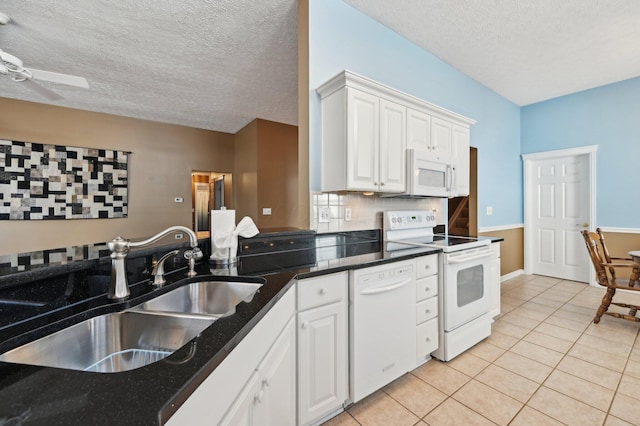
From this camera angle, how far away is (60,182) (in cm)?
424

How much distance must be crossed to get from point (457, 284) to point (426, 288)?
12.9 inches

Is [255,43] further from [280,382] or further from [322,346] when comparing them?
[280,382]

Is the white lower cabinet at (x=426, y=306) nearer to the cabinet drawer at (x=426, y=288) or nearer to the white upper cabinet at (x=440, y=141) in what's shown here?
the cabinet drawer at (x=426, y=288)

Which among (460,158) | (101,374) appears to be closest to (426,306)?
(460,158)

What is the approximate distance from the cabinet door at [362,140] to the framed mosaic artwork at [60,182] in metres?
4.61

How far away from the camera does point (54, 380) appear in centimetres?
54

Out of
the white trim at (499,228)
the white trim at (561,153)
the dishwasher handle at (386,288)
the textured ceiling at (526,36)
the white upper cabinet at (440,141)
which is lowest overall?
the dishwasher handle at (386,288)

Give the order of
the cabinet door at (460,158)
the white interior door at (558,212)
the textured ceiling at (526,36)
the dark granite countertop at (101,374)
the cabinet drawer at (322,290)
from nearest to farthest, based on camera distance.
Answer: the dark granite countertop at (101,374)
the cabinet drawer at (322,290)
the textured ceiling at (526,36)
the cabinet door at (460,158)
the white interior door at (558,212)

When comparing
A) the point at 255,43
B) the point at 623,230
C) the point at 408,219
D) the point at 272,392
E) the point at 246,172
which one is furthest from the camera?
the point at 246,172

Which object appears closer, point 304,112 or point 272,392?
point 272,392

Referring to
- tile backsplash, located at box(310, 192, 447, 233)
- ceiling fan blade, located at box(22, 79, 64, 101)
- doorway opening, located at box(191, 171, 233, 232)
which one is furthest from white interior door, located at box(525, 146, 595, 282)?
ceiling fan blade, located at box(22, 79, 64, 101)

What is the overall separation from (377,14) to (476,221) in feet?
9.62

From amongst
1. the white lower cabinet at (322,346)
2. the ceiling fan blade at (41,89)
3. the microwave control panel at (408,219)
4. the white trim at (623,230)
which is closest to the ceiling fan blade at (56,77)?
the ceiling fan blade at (41,89)

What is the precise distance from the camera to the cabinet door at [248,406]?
745 millimetres
